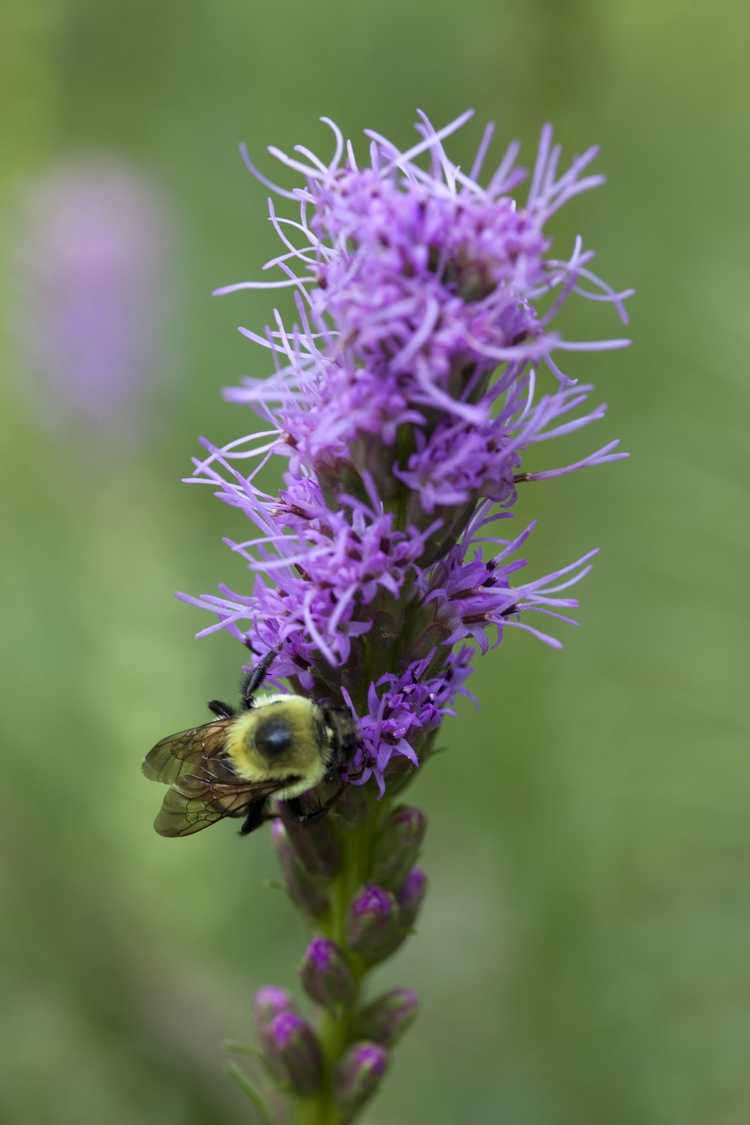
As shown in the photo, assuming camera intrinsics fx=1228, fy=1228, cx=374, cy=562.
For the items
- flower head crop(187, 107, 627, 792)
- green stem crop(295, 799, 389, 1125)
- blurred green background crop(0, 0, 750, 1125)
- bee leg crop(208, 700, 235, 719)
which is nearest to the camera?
flower head crop(187, 107, 627, 792)

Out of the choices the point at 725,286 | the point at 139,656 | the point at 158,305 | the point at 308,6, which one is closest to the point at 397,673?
the point at 725,286

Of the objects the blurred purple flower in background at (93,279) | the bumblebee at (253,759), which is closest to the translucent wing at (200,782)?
the bumblebee at (253,759)

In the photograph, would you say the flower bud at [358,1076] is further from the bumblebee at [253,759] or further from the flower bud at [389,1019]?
the bumblebee at [253,759]

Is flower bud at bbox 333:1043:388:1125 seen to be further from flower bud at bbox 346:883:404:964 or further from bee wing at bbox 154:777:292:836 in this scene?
bee wing at bbox 154:777:292:836

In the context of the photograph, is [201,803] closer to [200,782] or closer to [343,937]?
[200,782]

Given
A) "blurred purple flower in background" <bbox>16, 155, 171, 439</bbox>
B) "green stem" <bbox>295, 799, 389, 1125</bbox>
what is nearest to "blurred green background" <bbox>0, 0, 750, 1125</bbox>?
"blurred purple flower in background" <bbox>16, 155, 171, 439</bbox>
